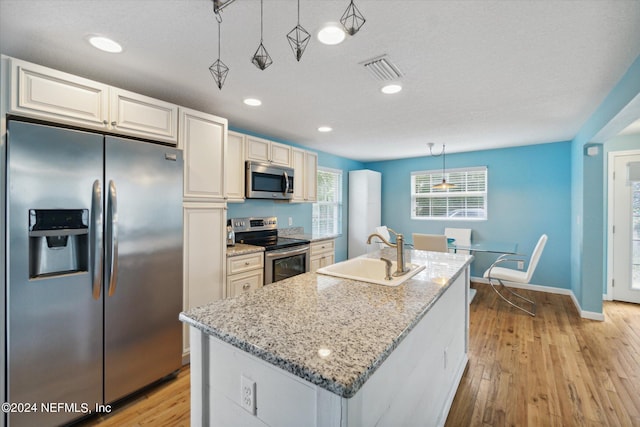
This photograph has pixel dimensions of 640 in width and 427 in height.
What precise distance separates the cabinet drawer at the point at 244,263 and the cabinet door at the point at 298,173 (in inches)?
46.7

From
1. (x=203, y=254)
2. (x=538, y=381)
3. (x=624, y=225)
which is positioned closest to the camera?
(x=538, y=381)

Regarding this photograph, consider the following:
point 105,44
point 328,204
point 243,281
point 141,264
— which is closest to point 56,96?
point 105,44

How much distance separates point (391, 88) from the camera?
2.27 metres

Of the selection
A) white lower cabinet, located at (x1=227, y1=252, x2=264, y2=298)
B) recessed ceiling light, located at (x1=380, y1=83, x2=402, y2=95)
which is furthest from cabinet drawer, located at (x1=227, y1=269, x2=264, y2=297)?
recessed ceiling light, located at (x1=380, y1=83, x2=402, y2=95)

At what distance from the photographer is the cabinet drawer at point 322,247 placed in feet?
12.0

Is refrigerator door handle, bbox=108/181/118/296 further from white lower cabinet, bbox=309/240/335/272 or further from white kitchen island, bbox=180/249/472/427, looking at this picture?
white lower cabinet, bbox=309/240/335/272

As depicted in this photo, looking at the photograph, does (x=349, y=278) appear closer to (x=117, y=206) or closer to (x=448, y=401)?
(x=448, y=401)

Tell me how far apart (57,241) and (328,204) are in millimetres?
3952

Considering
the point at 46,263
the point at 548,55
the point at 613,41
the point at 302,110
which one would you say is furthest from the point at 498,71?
the point at 46,263

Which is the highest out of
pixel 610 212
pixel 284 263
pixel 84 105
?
pixel 84 105

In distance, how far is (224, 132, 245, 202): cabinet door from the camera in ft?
9.60

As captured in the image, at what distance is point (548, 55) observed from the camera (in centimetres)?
178

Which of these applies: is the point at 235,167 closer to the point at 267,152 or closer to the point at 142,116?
the point at 267,152

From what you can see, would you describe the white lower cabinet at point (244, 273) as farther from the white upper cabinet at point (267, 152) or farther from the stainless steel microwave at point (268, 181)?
the white upper cabinet at point (267, 152)
